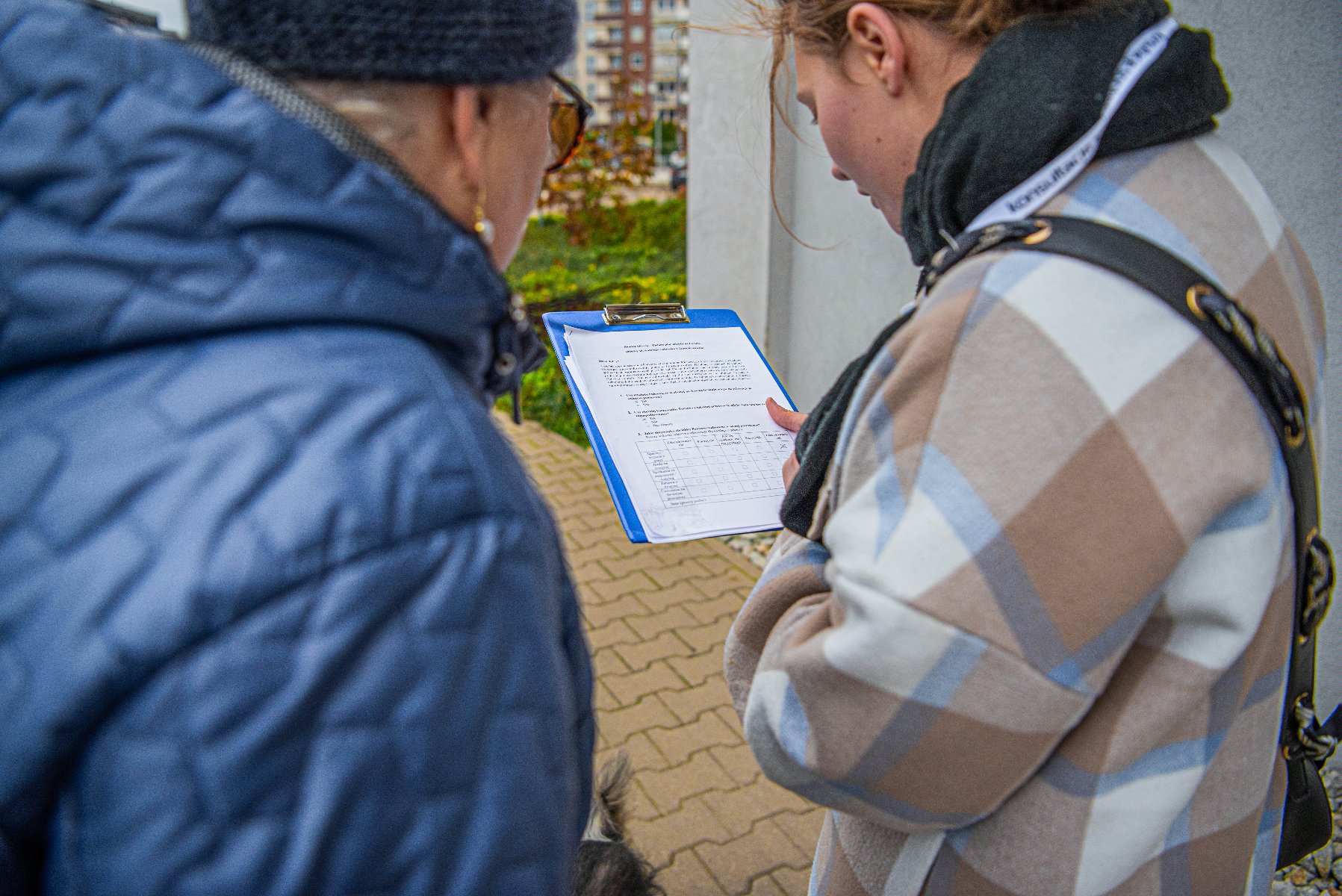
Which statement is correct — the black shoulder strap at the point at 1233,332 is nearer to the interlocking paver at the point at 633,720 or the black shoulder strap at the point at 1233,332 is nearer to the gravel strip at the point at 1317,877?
the gravel strip at the point at 1317,877

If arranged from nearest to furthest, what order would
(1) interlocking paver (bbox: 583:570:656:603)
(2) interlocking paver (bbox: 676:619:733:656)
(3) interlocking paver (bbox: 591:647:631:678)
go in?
1. (3) interlocking paver (bbox: 591:647:631:678)
2. (2) interlocking paver (bbox: 676:619:733:656)
3. (1) interlocking paver (bbox: 583:570:656:603)

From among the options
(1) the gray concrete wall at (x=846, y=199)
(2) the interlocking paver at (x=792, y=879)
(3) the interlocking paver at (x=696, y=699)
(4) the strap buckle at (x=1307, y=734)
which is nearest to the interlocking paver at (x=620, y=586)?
(3) the interlocking paver at (x=696, y=699)

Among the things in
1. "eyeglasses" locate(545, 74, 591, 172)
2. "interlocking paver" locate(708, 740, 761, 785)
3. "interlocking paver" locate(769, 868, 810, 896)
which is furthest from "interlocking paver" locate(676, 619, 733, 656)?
"eyeglasses" locate(545, 74, 591, 172)

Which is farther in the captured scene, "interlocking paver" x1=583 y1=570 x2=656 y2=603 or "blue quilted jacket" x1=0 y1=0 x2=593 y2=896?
"interlocking paver" x1=583 y1=570 x2=656 y2=603

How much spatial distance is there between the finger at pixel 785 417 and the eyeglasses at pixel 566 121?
66 centimetres

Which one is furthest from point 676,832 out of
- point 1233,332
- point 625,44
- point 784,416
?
point 625,44

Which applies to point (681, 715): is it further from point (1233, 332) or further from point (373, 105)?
point (373, 105)

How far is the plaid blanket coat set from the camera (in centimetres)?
93

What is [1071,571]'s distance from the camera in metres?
0.94

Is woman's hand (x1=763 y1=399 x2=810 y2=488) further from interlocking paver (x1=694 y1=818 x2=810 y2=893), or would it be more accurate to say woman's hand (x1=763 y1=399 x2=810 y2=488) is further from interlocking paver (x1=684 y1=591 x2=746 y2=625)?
interlocking paver (x1=684 y1=591 x2=746 y2=625)

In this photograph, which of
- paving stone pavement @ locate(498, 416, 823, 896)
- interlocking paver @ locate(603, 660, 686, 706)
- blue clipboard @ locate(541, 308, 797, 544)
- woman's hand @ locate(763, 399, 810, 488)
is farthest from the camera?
interlocking paver @ locate(603, 660, 686, 706)

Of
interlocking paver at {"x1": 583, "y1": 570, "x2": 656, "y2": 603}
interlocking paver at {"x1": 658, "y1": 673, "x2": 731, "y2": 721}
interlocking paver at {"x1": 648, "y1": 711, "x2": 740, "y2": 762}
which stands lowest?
interlocking paver at {"x1": 583, "y1": 570, "x2": 656, "y2": 603}

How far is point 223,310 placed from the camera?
0.74m

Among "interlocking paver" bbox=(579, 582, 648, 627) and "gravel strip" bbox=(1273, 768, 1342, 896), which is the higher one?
"gravel strip" bbox=(1273, 768, 1342, 896)
